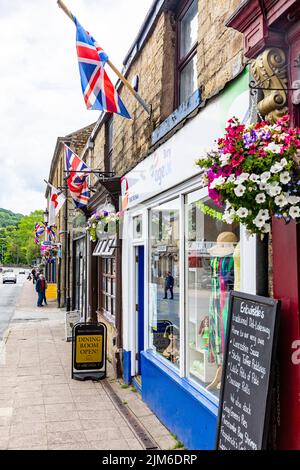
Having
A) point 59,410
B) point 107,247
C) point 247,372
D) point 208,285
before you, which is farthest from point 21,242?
point 247,372

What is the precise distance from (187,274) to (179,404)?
4.87ft

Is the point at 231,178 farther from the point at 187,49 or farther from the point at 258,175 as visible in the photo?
the point at 187,49

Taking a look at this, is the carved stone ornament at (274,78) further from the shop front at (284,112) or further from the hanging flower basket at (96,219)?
the hanging flower basket at (96,219)

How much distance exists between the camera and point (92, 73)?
650cm

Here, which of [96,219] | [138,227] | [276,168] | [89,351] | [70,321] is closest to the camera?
[276,168]

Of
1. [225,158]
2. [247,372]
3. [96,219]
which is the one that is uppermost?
[96,219]

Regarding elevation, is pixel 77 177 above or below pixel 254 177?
above

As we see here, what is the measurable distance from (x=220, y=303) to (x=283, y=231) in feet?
5.27

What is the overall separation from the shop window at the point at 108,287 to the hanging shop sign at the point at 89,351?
171 cm

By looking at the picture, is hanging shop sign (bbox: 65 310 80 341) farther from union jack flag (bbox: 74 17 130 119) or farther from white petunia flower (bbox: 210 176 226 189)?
white petunia flower (bbox: 210 176 226 189)

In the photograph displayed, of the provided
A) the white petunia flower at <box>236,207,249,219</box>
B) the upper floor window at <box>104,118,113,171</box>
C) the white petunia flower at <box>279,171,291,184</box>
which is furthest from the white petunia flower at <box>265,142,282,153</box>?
the upper floor window at <box>104,118,113,171</box>

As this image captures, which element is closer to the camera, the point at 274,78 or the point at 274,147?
the point at 274,147
